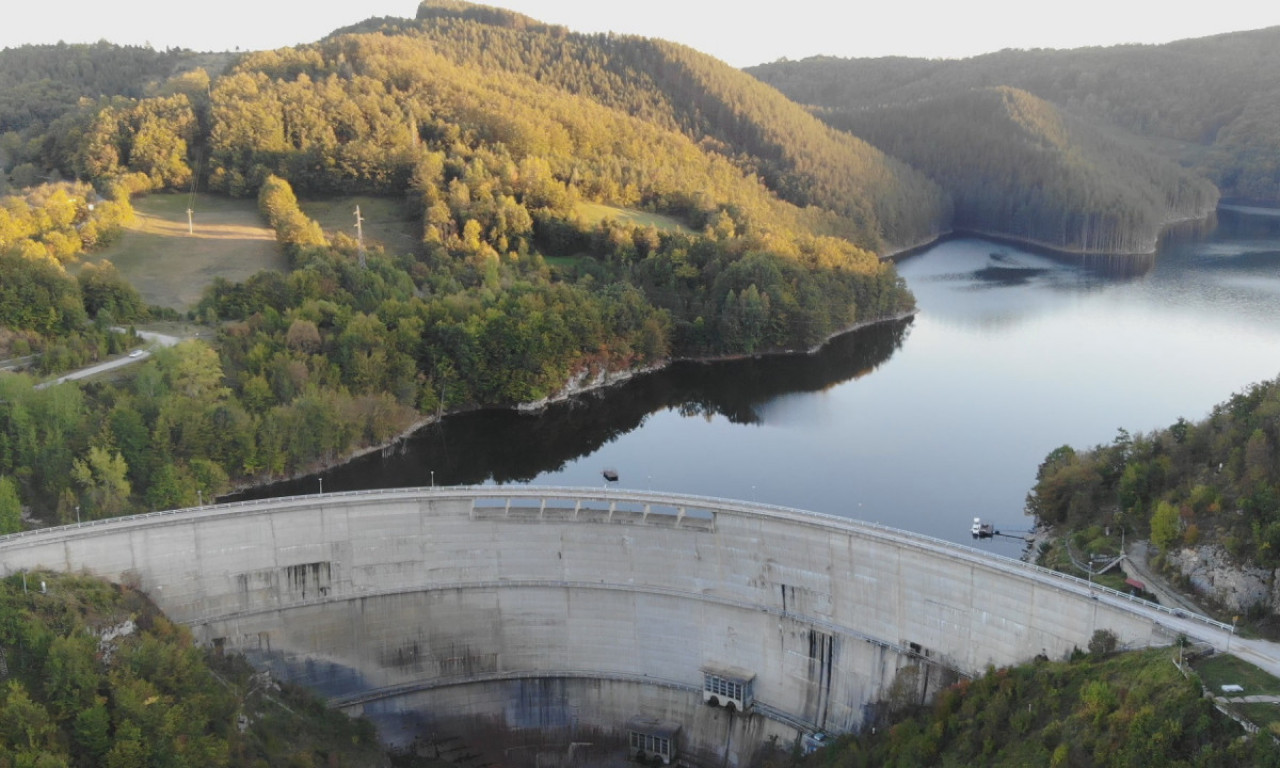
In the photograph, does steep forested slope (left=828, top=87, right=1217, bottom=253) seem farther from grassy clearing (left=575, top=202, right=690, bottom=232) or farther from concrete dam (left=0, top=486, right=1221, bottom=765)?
concrete dam (left=0, top=486, right=1221, bottom=765)

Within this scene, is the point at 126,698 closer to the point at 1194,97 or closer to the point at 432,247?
the point at 432,247

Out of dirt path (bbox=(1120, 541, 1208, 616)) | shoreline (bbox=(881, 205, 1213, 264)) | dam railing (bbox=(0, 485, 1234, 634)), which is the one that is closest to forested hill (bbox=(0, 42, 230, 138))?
shoreline (bbox=(881, 205, 1213, 264))

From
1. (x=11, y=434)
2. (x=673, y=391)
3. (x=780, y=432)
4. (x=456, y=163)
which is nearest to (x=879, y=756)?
(x=780, y=432)

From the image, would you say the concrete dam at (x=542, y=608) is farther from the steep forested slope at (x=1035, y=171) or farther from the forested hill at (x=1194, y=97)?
the forested hill at (x=1194, y=97)

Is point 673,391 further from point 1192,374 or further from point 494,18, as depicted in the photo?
point 494,18

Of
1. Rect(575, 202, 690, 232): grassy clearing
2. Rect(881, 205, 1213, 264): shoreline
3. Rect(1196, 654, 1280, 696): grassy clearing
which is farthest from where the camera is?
Rect(881, 205, 1213, 264): shoreline
